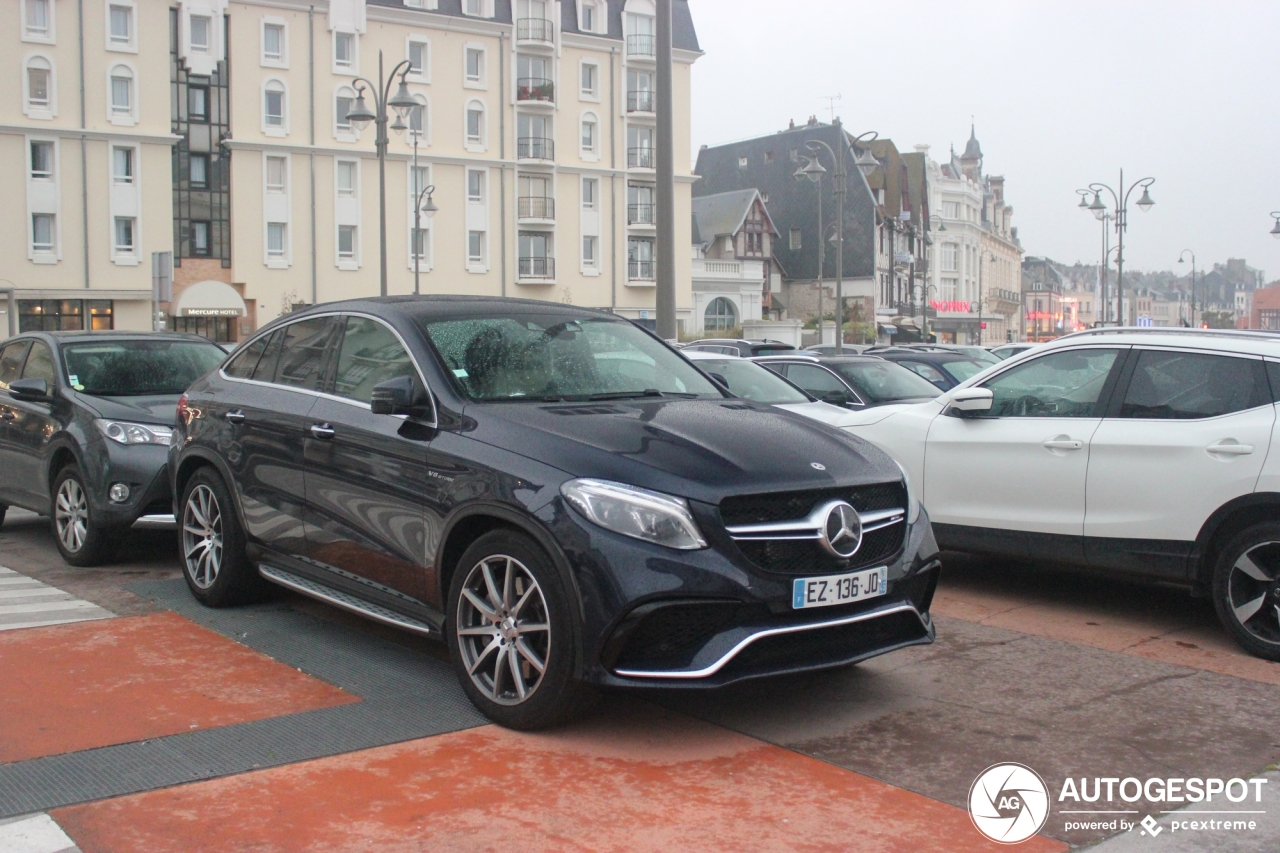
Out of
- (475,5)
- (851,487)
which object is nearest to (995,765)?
(851,487)

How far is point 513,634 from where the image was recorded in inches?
189

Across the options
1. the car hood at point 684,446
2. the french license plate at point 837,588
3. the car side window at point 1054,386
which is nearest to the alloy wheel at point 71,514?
the car hood at point 684,446

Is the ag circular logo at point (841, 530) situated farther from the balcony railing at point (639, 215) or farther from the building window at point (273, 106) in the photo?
the balcony railing at point (639, 215)

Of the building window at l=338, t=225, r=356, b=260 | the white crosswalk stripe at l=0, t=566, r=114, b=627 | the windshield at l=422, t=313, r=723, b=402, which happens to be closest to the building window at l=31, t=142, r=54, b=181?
the building window at l=338, t=225, r=356, b=260

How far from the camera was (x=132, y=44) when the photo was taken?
51.6m

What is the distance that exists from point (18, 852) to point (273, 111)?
55.5 m

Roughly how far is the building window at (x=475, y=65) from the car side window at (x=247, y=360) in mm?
55290

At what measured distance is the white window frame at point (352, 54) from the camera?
5588cm

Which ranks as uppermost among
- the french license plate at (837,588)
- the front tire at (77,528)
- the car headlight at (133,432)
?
the car headlight at (133,432)

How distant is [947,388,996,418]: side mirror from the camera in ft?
24.7

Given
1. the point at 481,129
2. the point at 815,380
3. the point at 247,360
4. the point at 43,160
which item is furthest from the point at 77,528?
the point at 481,129

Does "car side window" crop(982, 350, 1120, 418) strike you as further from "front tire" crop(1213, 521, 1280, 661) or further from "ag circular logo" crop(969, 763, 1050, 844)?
"ag circular logo" crop(969, 763, 1050, 844)

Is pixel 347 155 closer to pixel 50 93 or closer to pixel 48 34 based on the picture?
pixel 50 93

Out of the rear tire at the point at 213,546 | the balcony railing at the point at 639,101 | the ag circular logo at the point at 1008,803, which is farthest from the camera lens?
the balcony railing at the point at 639,101
